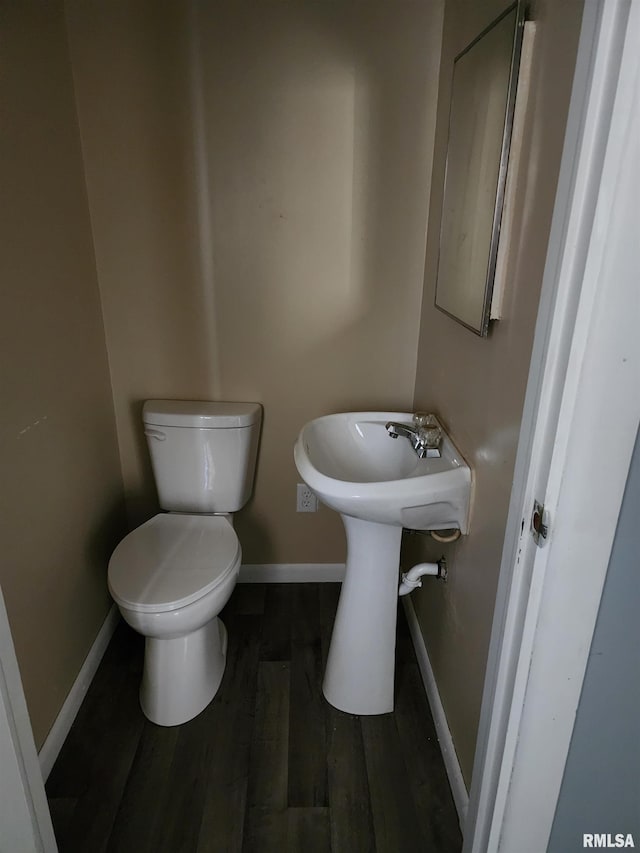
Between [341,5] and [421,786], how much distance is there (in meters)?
2.11

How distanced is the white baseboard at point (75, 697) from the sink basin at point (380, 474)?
3.14 ft

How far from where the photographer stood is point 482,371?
1.25m

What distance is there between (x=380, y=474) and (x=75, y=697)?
1.09 meters

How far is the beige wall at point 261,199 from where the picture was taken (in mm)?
1640

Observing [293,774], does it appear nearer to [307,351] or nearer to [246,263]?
[307,351]

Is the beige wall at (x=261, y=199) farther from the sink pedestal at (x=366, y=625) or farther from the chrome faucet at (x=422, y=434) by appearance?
the sink pedestal at (x=366, y=625)

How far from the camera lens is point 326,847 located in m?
1.32

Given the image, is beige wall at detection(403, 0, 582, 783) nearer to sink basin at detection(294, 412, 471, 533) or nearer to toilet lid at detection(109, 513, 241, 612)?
sink basin at detection(294, 412, 471, 533)

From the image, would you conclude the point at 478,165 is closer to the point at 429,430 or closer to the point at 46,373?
the point at 429,430

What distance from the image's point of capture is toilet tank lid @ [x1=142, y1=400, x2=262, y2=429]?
1849 millimetres

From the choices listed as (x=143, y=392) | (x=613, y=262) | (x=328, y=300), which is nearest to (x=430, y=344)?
(x=328, y=300)
